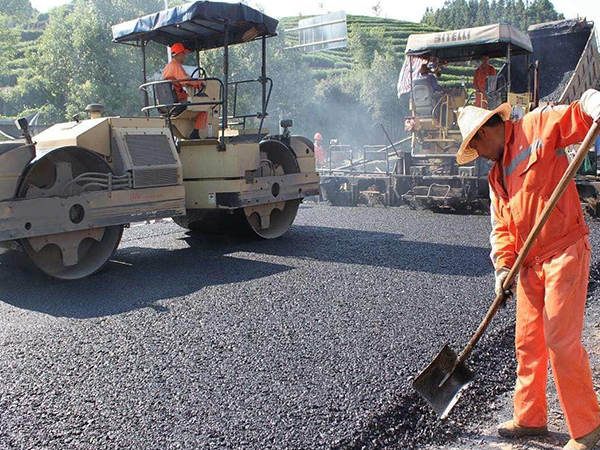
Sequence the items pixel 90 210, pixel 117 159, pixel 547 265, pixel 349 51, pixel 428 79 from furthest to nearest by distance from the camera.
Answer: pixel 349 51 < pixel 428 79 < pixel 117 159 < pixel 90 210 < pixel 547 265

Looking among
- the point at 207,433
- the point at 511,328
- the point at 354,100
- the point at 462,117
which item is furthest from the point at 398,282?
the point at 354,100

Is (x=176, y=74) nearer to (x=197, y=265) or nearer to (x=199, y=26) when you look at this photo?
(x=199, y=26)

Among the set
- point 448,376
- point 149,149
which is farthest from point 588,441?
point 149,149

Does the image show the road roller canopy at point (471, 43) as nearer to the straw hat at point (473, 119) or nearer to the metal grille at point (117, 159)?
the metal grille at point (117, 159)

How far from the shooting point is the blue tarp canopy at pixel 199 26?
21.1ft

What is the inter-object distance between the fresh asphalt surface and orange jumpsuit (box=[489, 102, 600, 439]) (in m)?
0.50

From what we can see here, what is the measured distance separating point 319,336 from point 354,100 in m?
35.5

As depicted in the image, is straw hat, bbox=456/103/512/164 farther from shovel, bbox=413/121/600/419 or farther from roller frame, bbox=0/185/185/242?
roller frame, bbox=0/185/185/242

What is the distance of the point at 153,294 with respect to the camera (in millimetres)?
4820

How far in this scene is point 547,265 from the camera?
8.36ft

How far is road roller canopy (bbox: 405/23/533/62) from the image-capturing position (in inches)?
367

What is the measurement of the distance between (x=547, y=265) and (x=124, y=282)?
12.0ft

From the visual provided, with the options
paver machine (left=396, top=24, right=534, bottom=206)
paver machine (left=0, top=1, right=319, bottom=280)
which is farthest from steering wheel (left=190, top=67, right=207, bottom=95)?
paver machine (left=396, top=24, right=534, bottom=206)

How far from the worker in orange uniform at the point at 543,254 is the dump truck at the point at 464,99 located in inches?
248
